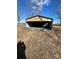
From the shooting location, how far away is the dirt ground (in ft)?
5.49

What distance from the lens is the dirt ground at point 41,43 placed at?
5.49ft

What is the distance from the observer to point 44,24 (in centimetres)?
171

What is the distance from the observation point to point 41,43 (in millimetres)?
1681
